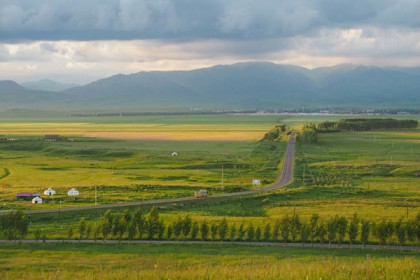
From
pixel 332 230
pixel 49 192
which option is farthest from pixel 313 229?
pixel 49 192

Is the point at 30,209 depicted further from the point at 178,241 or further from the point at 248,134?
the point at 248,134

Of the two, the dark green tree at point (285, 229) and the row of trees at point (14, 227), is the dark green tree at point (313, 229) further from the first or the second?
the row of trees at point (14, 227)

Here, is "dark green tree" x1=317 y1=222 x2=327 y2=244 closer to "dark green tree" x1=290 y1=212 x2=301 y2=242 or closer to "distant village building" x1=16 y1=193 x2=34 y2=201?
"dark green tree" x1=290 y1=212 x2=301 y2=242

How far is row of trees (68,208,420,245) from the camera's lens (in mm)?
48281

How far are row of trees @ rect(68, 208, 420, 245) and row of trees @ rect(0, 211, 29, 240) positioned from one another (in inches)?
146

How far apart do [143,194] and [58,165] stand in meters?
38.5

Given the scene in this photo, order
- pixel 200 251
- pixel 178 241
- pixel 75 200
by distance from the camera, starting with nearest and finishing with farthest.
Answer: pixel 200 251, pixel 178 241, pixel 75 200

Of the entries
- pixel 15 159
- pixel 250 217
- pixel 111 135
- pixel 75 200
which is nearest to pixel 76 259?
pixel 250 217

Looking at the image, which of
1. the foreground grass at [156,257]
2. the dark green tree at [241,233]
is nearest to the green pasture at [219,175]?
the dark green tree at [241,233]

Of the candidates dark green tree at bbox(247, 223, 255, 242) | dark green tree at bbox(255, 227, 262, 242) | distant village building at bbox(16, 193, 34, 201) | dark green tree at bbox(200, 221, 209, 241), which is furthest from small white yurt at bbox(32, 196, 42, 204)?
dark green tree at bbox(255, 227, 262, 242)

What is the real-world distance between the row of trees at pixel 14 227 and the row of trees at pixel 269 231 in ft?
12.2

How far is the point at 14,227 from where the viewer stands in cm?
4884

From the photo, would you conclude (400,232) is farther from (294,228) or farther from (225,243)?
(225,243)

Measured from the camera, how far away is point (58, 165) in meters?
106
